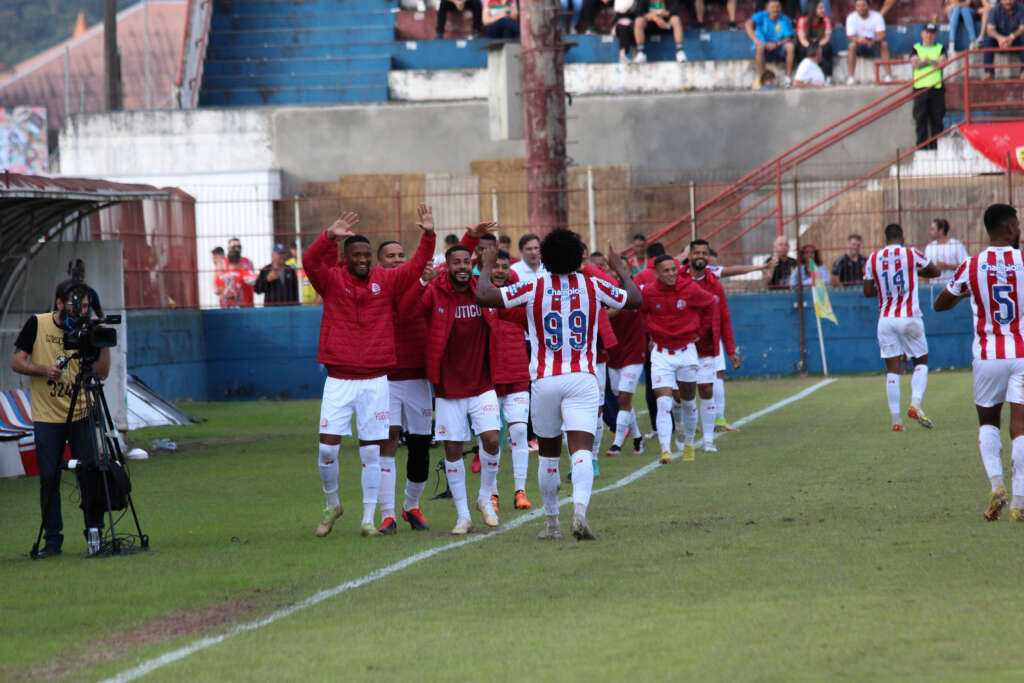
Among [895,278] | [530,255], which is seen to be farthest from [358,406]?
[895,278]

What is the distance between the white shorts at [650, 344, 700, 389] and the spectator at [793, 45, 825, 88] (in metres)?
19.8

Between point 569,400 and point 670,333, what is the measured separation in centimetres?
563

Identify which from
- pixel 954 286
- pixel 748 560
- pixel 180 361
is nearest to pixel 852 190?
pixel 180 361

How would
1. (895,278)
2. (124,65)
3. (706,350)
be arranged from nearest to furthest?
(706,350), (895,278), (124,65)

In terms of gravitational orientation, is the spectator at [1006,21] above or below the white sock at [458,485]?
above

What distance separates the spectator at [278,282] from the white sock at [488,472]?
1719cm

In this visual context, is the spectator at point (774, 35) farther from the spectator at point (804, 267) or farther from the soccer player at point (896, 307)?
the soccer player at point (896, 307)

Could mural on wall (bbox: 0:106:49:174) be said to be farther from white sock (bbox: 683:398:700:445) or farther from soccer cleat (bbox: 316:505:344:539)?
soccer cleat (bbox: 316:505:344:539)

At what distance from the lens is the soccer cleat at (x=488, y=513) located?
10.7 meters

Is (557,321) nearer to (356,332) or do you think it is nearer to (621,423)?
(356,332)

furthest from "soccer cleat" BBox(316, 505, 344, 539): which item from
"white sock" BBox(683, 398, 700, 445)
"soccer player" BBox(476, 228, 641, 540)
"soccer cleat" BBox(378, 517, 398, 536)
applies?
"white sock" BBox(683, 398, 700, 445)

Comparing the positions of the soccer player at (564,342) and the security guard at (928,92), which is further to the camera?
the security guard at (928,92)

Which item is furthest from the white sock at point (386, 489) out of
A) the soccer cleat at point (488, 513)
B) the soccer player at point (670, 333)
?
the soccer player at point (670, 333)

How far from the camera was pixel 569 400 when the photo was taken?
31.7ft
